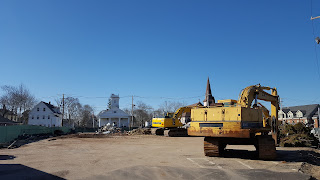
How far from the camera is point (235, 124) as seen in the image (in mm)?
10992

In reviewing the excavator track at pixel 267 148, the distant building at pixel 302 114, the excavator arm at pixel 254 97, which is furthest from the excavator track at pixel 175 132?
the distant building at pixel 302 114

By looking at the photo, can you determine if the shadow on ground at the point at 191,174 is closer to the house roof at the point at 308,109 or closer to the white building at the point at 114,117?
the white building at the point at 114,117

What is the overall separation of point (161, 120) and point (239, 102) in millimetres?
23887

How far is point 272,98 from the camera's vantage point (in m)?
14.9

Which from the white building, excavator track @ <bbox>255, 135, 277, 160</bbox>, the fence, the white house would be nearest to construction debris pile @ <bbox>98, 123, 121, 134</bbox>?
the fence

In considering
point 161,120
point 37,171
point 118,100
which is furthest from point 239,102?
point 118,100

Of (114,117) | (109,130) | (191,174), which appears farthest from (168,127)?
(114,117)

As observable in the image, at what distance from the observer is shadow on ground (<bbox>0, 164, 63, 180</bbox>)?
8008mm

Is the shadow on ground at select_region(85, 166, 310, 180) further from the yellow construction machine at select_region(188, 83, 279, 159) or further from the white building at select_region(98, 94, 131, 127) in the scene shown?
the white building at select_region(98, 94, 131, 127)

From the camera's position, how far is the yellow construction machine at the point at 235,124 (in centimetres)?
1099

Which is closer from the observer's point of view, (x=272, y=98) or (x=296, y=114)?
(x=272, y=98)

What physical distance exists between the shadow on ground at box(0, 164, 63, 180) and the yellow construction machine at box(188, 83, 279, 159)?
6550 mm

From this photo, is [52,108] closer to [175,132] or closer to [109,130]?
[109,130]

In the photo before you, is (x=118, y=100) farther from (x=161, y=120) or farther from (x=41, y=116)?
(x=161, y=120)
